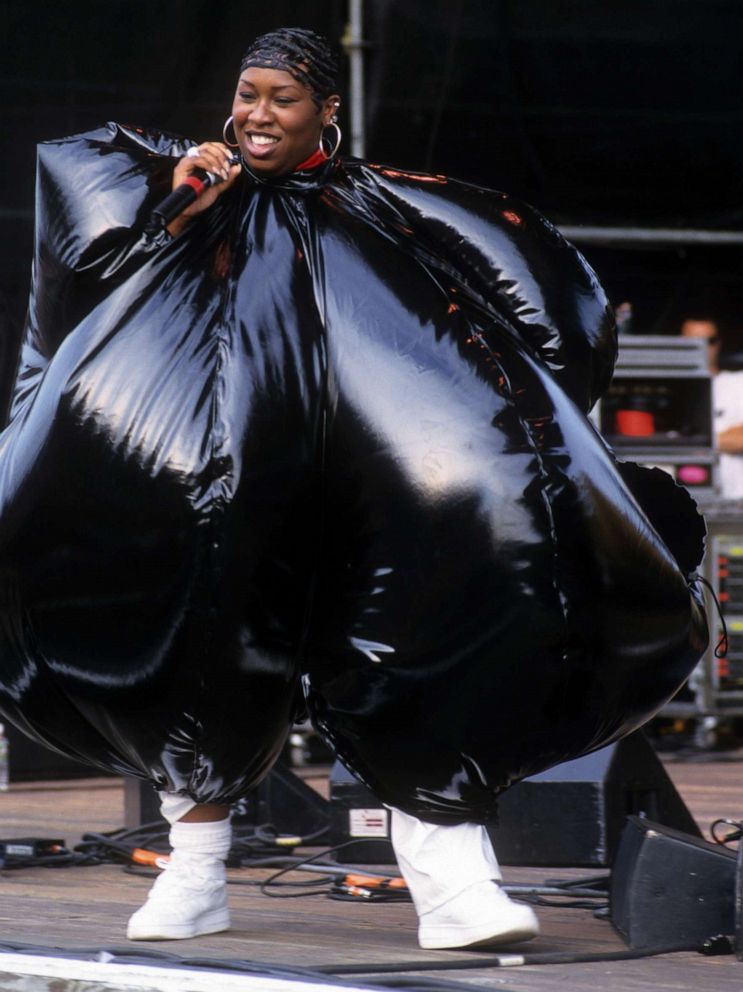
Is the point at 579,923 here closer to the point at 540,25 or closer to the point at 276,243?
the point at 276,243

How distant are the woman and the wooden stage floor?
0.37ft

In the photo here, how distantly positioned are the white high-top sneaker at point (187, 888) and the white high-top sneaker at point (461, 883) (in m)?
0.33

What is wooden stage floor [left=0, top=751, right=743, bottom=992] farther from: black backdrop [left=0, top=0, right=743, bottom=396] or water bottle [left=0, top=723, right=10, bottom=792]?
black backdrop [left=0, top=0, right=743, bottom=396]

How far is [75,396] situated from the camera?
7.81ft

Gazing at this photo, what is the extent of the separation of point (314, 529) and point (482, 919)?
62cm

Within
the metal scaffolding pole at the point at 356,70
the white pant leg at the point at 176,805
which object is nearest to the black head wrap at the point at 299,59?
the white pant leg at the point at 176,805

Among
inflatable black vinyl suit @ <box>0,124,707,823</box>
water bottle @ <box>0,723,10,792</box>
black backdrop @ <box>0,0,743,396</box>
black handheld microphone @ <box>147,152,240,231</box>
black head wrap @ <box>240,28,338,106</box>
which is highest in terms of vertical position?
black backdrop @ <box>0,0,743,396</box>

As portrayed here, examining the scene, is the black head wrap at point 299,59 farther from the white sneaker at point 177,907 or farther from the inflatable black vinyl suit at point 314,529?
the white sneaker at point 177,907

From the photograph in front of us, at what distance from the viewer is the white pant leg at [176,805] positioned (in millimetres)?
2510

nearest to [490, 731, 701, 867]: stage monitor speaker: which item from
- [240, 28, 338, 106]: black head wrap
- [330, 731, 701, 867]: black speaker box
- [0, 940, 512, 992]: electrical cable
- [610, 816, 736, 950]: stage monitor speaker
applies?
[330, 731, 701, 867]: black speaker box

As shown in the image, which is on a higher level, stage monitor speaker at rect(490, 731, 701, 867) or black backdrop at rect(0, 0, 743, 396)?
black backdrop at rect(0, 0, 743, 396)

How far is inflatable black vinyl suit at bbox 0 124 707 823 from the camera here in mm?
2293

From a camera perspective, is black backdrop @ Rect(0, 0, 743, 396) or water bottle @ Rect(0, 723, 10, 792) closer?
black backdrop @ Rect(0, 0, 743, 396)

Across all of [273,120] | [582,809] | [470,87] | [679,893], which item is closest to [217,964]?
[679,893]
